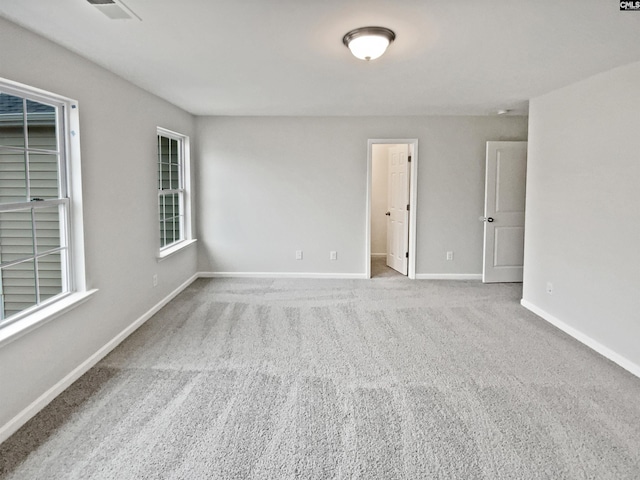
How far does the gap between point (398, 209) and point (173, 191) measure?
3315mm

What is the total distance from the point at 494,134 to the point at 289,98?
3025mm

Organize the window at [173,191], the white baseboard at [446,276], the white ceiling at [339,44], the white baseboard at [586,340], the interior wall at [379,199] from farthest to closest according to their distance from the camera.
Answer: the interior wall at [379,199], the white baseboard at [446,276], the window at [173,191], the white baseboard at [586,340], the white ceiling at [339,44]

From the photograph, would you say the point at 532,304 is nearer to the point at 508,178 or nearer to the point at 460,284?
the point at 460,284

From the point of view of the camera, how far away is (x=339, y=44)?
9.18ft

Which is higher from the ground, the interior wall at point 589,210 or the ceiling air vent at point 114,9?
the ceiling air vent at point 114,9

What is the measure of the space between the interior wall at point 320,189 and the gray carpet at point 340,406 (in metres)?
1.90

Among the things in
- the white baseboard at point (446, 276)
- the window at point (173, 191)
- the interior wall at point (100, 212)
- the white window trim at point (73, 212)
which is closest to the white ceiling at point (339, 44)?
the interior wall at point (100, 212)

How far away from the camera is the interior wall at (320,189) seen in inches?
231

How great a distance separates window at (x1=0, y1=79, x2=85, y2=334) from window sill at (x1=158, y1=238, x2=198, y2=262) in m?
1.28

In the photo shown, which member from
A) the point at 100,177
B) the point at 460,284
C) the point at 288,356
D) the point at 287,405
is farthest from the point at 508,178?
the point at 100,177

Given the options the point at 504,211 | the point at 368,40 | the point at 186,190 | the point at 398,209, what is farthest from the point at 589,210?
the point at 186,190

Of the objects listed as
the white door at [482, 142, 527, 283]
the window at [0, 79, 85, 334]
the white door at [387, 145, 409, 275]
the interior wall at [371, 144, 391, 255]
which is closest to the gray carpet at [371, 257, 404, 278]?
the white door at [387, 145, 409, 275]

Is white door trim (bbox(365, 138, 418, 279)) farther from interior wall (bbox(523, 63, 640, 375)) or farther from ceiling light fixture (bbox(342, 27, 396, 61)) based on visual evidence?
ceiling light fixture (bbox(342, 27, 396, 61))

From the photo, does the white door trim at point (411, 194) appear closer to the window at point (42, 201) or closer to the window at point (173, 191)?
the window at point (173, 191)
